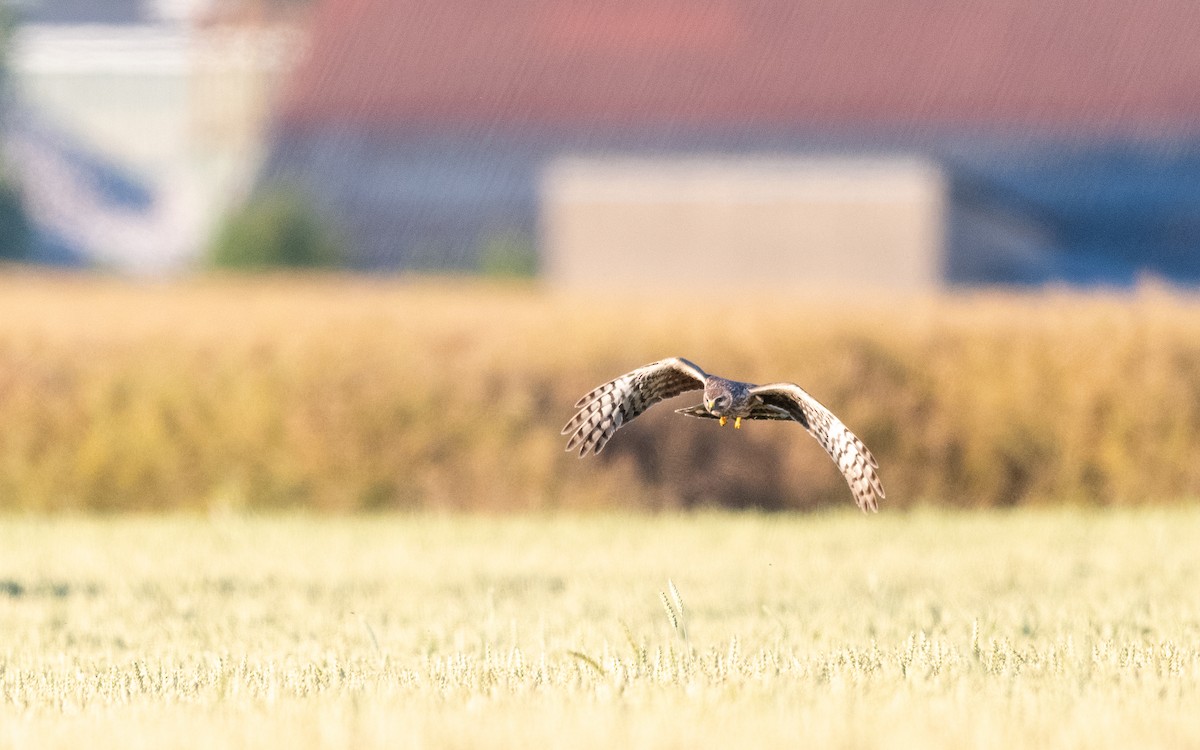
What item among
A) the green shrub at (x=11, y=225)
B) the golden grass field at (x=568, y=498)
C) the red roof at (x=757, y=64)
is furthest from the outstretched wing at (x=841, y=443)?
the green shrub at (x=11, y=225)

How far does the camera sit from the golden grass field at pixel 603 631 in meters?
5.55

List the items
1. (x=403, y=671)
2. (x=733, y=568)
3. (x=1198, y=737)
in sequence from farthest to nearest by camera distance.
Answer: (x=733, y=568), (x=403, y=671), (x=1198, y=737)

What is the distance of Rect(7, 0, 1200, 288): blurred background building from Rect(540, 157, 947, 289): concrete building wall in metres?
0.04

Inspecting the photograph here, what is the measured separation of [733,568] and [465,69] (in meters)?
24.5

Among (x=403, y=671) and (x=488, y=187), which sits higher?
(x=488, y=187)

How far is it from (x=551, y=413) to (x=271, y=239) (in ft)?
54.6

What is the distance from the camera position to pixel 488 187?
34219mm

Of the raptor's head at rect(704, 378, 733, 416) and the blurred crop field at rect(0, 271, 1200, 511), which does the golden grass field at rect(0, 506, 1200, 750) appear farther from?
the raptor's head at rect(704, 378, 733, 416)

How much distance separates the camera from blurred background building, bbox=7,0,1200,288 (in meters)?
26.8

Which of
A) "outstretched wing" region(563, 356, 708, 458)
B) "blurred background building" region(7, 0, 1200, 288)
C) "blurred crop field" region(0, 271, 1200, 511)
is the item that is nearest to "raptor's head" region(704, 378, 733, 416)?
"outstretched wing" region(563, 356, 708, 458)

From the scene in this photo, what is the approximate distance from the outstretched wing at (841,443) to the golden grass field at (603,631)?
2.12 feet

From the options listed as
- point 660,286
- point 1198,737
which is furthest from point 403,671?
point 660,286

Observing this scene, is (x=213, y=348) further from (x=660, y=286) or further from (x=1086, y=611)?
(x=660, y=286)

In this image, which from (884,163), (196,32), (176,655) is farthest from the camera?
(196,32)
